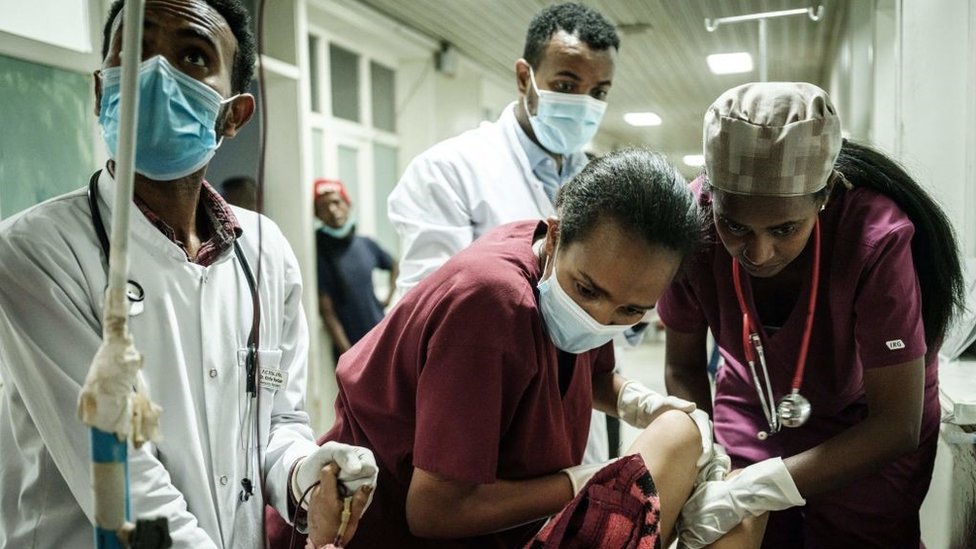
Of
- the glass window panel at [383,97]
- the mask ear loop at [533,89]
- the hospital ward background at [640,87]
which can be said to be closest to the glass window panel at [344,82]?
the hospital ward background at [640,87]

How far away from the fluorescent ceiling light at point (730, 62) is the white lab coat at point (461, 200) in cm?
60

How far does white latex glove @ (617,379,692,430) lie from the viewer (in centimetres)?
128

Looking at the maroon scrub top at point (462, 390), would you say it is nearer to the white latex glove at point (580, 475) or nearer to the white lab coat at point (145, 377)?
the white latex glove at point (580, 475)

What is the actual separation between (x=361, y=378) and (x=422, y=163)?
36.9 inches

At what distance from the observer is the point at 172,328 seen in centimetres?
99

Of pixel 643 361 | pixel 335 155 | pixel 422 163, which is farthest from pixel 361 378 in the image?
pixel 643 361

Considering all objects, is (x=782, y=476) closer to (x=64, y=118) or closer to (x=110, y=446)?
(x=110, y=446)

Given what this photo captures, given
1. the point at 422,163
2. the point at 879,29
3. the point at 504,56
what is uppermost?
the point at 504,56

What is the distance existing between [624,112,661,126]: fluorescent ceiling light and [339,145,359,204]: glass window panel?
8.47 feet

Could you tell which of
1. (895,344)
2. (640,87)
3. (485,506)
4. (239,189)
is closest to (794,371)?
(895,344)

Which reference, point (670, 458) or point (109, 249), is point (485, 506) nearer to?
point (670, 458)

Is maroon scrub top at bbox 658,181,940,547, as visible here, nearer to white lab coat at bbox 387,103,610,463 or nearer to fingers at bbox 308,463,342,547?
white lab coat at bbox 387,103,610,463

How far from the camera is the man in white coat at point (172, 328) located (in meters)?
0.87

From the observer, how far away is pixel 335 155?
4.77 m
